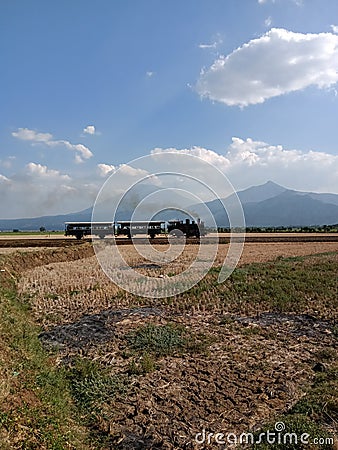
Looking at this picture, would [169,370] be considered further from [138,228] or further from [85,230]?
[85,230]

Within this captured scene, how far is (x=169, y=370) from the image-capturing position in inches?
371

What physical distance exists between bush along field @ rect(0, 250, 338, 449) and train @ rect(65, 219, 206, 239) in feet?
114

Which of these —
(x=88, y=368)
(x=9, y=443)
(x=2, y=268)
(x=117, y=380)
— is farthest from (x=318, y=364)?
(x=2, y=268)

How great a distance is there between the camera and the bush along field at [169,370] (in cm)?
647

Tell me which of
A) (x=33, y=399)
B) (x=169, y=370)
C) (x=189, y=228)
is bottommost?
(x=169, y=370)

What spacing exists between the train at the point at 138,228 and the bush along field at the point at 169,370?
114 ft

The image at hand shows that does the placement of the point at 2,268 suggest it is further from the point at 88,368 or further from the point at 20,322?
the point at 88,368

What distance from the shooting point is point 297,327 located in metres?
13.2

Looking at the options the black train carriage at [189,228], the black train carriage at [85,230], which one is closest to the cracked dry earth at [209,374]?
the black train carriage at [189,228]

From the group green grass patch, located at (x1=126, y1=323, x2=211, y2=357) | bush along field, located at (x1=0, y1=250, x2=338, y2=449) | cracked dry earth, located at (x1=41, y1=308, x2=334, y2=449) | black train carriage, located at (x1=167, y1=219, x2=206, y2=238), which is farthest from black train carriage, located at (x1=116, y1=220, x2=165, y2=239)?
green grass patch, located at (x1=126, y1=323, x2=211, y2=357)

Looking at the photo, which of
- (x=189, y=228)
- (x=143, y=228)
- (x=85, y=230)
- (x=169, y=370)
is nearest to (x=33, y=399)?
(x=169, y=370)

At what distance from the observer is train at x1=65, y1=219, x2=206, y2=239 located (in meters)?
52.6

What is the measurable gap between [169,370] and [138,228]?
1746 inches

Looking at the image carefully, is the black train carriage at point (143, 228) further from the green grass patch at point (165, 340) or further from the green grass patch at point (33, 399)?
the green grass patch at point (33, 399)
